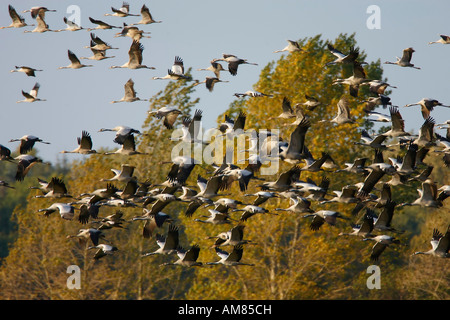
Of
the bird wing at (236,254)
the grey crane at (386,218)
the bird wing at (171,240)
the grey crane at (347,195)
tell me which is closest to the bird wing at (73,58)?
the bird wing at (171,240)

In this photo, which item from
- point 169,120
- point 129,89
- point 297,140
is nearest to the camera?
point 297,140

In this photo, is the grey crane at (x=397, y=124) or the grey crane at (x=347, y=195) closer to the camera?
the grey crane at (x=397, y=124)

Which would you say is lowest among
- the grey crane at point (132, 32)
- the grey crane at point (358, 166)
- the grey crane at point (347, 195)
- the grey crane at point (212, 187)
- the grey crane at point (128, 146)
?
the grey crane at point (347, 195)

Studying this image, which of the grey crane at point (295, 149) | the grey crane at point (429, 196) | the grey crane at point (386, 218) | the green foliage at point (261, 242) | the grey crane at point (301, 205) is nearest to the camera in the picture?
the grey crane at point (295, 149)

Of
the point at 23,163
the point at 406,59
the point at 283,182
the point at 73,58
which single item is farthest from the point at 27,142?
the point at 406,59

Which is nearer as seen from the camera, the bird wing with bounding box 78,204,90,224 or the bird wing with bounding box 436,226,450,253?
the bird wing with bounding box 436,226,450,253

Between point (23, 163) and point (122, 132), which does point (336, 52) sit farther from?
point (23, 163)

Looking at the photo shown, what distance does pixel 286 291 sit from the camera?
36.7 metres

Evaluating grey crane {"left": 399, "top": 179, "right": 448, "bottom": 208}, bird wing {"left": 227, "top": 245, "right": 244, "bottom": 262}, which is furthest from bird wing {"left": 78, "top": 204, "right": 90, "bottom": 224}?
grey crane {"left": 399, "top": 179, "right": 448, "bottom": 208}

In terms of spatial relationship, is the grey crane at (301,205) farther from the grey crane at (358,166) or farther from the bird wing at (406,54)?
the bird wing at (406,54)

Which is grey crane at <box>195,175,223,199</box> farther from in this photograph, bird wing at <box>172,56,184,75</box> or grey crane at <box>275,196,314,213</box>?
bird wing at <box>172,56,184,75</box>

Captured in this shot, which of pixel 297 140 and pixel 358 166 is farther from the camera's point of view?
pixel 358 166

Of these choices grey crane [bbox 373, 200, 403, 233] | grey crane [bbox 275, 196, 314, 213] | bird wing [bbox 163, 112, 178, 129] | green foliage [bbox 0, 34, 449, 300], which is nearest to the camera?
grey crane [bbox 373, 200, 403, 233]
